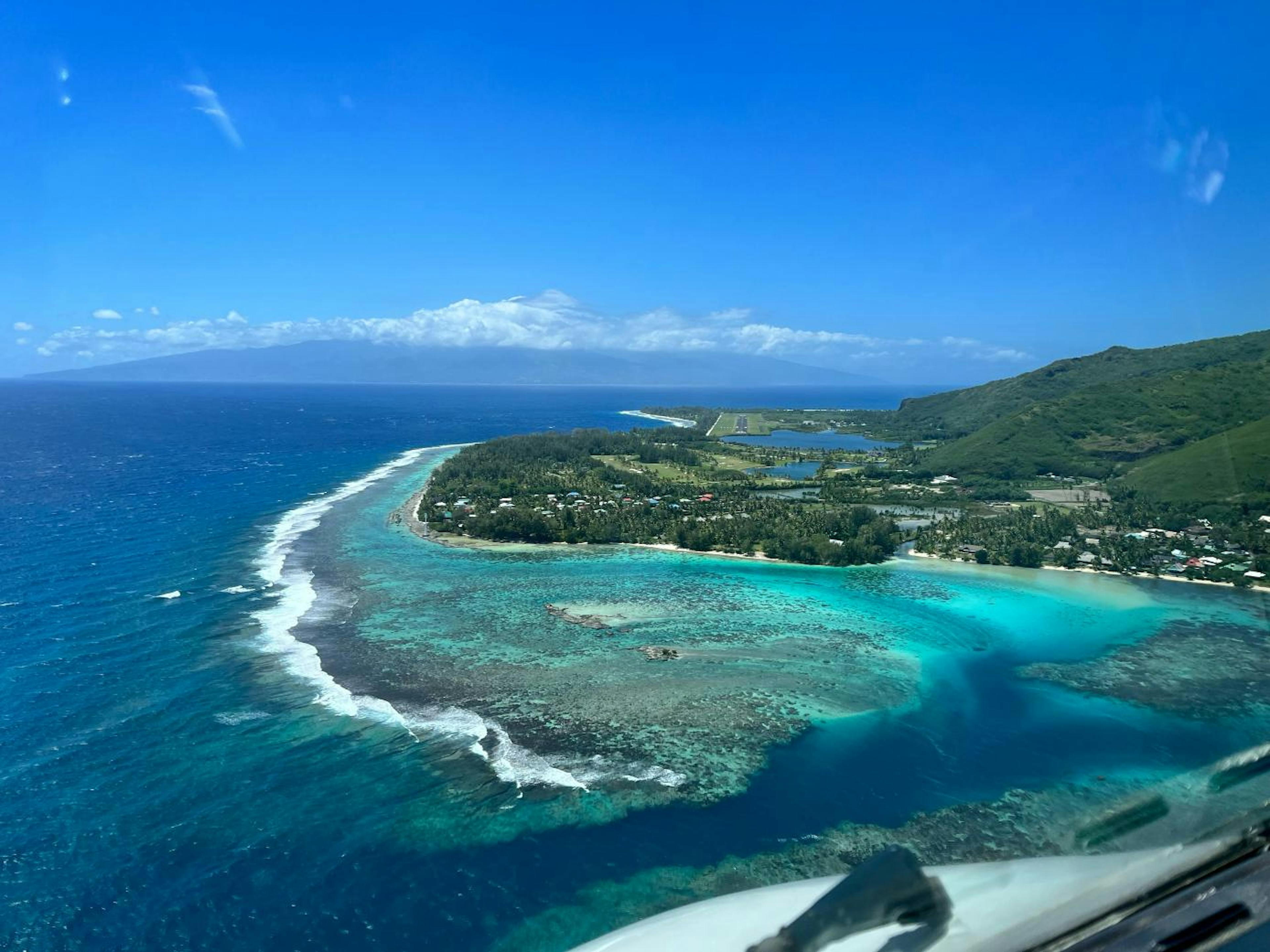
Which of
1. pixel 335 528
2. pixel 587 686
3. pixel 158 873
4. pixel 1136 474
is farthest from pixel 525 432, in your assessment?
pixel 158 873

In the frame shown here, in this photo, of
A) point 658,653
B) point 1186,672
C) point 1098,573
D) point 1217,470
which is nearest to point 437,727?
point 658,653

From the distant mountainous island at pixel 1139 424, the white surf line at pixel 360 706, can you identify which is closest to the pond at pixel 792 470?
the distant mountainous island at pixel 1139 424

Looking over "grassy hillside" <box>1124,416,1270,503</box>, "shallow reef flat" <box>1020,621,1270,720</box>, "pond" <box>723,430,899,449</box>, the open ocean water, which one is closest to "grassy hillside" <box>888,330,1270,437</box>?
"pond" <box>723,430,899,449</box>

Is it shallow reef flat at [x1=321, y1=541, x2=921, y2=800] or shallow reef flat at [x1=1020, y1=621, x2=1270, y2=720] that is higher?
shallow reef flat at [x1=1020, y1=621, x2=1270, y2=720]

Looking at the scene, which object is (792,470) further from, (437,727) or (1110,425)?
(437,727)

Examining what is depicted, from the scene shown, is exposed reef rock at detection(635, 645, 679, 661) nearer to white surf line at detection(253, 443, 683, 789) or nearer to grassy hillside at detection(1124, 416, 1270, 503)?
white surf line at detection(253, 443, 683, 789)
